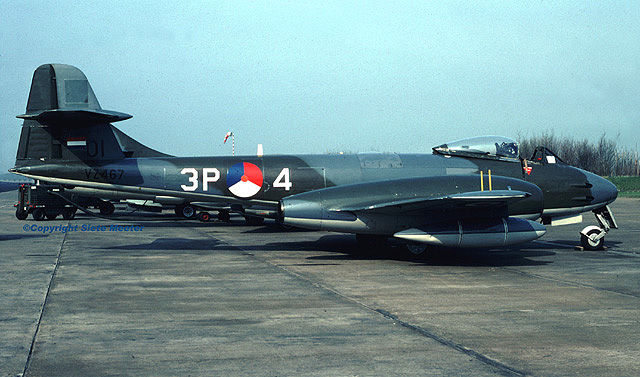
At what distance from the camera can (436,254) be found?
52.6 feet

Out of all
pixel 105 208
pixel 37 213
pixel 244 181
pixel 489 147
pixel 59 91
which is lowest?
pixel 37 213

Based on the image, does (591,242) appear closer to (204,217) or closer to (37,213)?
(204,217)

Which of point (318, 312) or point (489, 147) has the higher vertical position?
point (489, 147)

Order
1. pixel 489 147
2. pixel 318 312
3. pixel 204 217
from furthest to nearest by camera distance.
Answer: pixel 204 217 → pixel 489 147 → pixel 318 312

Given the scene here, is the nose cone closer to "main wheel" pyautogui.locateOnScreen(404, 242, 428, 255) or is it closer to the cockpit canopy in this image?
the cockpit canopy

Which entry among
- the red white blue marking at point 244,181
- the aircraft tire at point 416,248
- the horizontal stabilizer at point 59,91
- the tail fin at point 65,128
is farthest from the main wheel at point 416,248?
the horizontal stabilizer at point 59,91

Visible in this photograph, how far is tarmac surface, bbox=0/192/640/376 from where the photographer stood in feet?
21.0

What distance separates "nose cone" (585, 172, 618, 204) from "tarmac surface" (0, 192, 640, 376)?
4.92ft

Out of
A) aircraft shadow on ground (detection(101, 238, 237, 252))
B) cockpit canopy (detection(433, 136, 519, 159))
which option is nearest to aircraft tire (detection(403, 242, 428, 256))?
cockpit canopy (detection(433, 136, 519, 159))

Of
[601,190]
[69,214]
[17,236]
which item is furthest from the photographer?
[69,214]

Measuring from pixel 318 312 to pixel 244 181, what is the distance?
1040cm

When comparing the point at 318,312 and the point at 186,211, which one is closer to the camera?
the point at 318,312

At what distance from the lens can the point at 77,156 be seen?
18.9 metres

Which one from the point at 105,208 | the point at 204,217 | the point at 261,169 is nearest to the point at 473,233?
the point at 261,169
